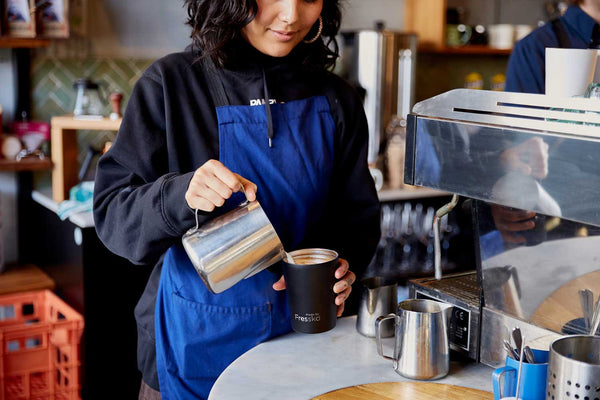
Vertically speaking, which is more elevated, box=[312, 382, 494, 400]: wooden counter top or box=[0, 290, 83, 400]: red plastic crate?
box=[312, 382, 494, 400]: wooden counter top

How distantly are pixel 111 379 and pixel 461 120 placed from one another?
1.99 metres

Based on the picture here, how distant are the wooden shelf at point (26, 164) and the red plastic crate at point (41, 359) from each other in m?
0.56

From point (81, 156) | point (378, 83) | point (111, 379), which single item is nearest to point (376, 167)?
point (378, 83)

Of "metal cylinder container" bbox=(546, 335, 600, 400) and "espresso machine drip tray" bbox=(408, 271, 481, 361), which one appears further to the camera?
"espresso machine drip tray" bbox=(408, 271, 481, 361)

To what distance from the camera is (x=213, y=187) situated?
1.24m

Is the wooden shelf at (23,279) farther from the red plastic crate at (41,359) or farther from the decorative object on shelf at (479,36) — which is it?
the decorative object on shelf at (479,36)

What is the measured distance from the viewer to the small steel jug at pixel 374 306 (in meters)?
1.57

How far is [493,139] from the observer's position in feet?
4.02

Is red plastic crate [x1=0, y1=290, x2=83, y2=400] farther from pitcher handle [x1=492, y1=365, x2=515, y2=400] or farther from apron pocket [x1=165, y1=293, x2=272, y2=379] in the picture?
pitcher handle [x1=492, y1=365, x2=515, y2=400]

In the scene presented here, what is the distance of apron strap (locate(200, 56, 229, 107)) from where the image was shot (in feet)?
5.18

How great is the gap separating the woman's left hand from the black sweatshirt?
6.0 inches

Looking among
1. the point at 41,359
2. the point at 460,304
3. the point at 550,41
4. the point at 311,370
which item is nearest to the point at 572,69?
the point at 460,304

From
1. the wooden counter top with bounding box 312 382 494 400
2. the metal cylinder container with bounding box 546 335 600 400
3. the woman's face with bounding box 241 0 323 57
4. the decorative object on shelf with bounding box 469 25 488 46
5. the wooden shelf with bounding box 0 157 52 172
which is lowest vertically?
the wooden counter top with bounding box 312 382 494 400

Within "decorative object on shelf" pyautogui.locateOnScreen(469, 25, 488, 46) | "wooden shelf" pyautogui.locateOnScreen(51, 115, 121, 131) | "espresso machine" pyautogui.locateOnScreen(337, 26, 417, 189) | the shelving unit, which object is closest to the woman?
"wooden shelf" pyautogui.locateOnScreen(51, 115, 121, 131)
